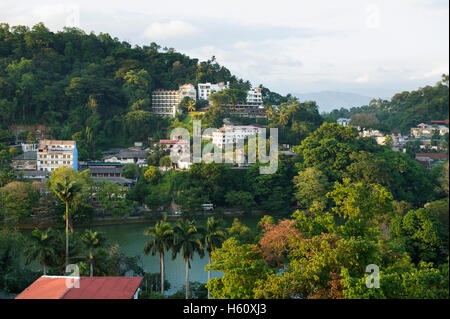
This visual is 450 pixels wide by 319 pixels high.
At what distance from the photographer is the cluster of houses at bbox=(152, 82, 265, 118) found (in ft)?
90.0

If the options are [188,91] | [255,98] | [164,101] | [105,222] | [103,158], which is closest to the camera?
[105,222]

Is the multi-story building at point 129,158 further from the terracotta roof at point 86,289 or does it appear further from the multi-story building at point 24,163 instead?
the terracotta roof at point 86,289

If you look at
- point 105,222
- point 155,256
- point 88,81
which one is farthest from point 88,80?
point 155,256

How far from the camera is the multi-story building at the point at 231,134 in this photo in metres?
22.0

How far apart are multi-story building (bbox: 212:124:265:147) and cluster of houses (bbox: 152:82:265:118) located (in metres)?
4.05

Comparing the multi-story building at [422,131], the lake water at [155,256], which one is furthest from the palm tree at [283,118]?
the lake water at [155,256]

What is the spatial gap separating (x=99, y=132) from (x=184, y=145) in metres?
5.80

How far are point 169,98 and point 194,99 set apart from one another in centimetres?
194

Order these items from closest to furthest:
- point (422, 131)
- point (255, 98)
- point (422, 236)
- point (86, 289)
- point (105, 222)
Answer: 1. point (86, 289)
2. point (422, 236)
3. point (105, 222)
4. point (422, 131)
5. point (255, 98)

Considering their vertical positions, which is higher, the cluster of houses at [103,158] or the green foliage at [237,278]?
the cluster of houses at [103,158]

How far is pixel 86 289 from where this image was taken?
20.9ft

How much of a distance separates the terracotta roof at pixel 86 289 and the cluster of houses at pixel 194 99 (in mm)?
20625

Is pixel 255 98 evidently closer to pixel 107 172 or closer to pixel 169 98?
pixel 169 98

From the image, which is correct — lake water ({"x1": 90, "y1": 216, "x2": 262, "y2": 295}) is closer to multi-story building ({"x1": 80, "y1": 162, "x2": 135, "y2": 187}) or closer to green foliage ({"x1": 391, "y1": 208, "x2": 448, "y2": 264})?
multi-story building ({"x1": 80, "y1": 162, "x2": 135, "y2": 187})
